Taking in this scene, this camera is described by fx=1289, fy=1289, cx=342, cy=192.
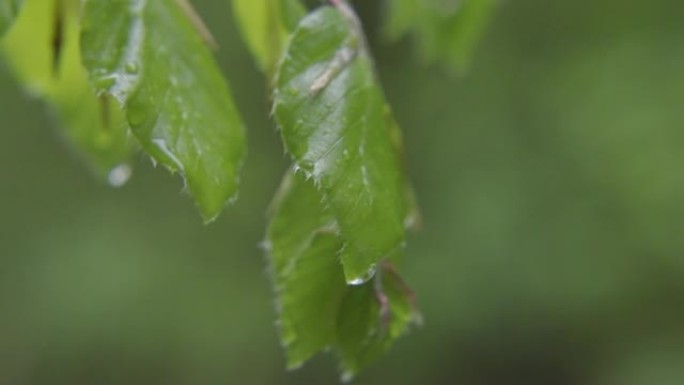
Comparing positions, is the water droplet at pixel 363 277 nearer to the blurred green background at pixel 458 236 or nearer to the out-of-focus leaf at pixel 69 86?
the out-of-focus leaf at pixel 69 86

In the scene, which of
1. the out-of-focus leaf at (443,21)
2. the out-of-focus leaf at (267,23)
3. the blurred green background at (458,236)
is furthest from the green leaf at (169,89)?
the blurred green background at (458,236)

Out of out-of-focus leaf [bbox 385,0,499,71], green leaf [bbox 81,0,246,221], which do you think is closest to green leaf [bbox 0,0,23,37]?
green leaf [bbox 81,0,246,221]

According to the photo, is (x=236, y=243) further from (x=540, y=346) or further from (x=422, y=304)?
(x=540, y=346)

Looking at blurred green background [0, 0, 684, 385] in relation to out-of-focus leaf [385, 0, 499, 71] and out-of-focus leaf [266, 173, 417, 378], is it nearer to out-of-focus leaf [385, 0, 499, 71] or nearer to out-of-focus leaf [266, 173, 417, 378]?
out-of-focus leaf [385, 0, 499, 71]

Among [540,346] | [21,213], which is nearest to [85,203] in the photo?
[21,213]

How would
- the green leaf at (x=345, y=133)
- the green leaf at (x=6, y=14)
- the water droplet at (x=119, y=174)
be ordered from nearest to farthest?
the green leaf at (x=345, y=133) < the green leaf at (x=6, y=14) < the water droplet at (x=119, y=174)

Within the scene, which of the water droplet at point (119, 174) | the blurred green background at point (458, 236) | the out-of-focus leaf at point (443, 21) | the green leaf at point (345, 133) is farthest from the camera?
the blurred green background at point (458, 236)

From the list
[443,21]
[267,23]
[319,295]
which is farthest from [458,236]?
[319,295]
